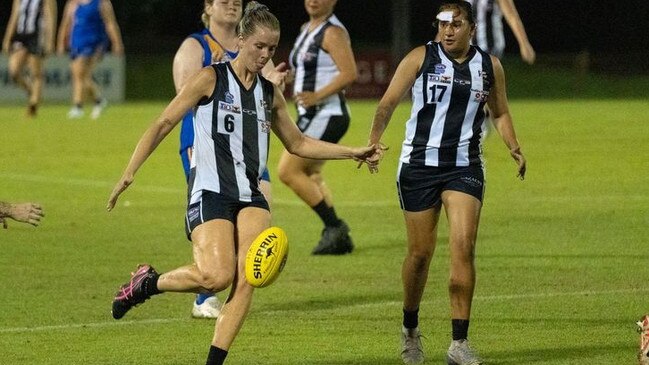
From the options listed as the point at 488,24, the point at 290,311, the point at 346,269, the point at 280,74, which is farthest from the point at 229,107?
the point at 488,24

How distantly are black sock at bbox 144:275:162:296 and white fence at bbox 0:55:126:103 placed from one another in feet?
90.7

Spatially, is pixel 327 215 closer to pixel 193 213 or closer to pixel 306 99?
pixel 306 99

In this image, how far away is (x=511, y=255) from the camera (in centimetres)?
1325

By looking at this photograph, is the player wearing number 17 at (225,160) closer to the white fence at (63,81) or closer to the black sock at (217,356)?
the black sock at (217,356)

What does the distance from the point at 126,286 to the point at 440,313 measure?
8.94 feet

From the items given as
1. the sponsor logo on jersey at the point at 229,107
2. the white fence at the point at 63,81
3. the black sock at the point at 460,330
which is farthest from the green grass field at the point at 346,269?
the white fence at the point at 63,81

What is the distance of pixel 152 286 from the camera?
334 inches

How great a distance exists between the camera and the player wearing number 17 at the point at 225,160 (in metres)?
8.12

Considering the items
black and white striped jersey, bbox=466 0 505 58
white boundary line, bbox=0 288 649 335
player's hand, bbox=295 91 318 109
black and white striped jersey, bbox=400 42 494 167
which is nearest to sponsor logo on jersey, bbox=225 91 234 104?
black and white striped jersey, bbox=400 42 494 167

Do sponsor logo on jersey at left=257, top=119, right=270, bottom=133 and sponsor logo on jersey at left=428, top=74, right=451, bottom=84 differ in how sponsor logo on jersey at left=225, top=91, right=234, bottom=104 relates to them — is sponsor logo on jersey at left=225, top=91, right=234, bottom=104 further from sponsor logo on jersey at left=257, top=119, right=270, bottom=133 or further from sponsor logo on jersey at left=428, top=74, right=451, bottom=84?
sponsor logo on jersey at left=428, top=74, right=451, bottom=84

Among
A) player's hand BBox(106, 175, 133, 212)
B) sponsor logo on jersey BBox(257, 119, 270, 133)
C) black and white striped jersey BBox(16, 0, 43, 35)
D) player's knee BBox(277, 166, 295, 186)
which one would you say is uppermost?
sponsor logo on jersey BBox(257, 119, 270, 133)

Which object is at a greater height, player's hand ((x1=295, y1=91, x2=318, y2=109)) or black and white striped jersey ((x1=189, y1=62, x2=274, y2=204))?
black and white striped jersey ((x1=189, y1=62, x2=274, y2=204))

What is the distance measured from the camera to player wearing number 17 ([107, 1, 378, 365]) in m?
8.12

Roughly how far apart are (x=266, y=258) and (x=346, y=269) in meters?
4.90
